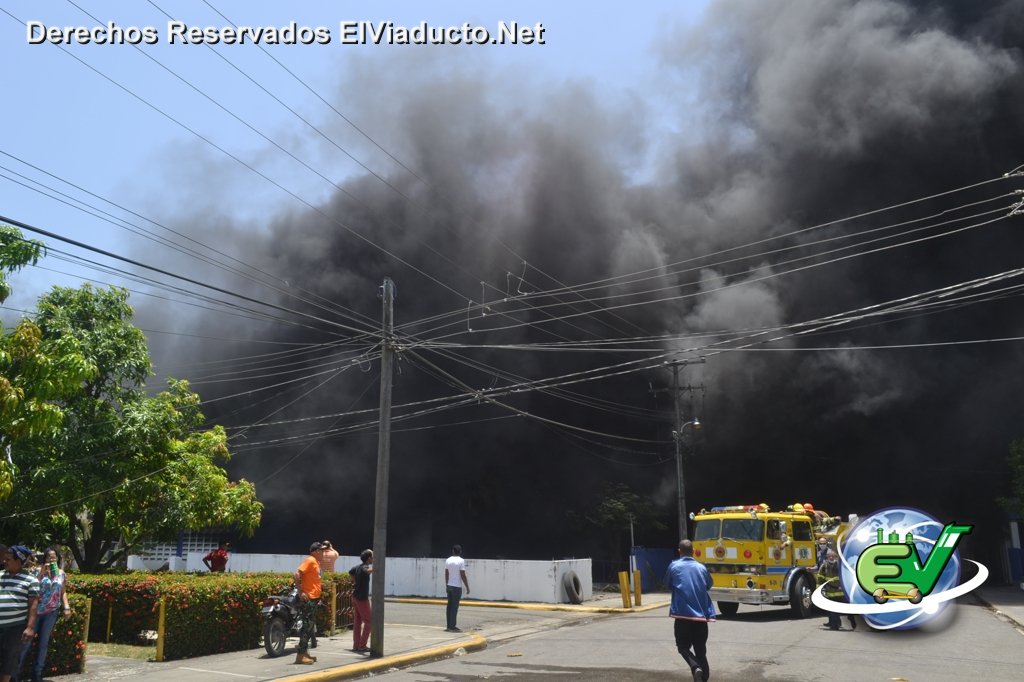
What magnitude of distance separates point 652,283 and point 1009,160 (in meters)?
15.6

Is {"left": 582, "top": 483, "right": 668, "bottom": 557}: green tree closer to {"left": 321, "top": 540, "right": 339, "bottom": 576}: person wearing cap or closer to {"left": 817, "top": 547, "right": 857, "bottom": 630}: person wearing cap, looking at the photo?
{"left": 817, "top": 547, "right": 857, "bottom": 630}: person wearing cap

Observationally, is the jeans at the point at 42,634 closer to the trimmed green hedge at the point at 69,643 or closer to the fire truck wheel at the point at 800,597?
the trimmed green hedge at the point at 69,643

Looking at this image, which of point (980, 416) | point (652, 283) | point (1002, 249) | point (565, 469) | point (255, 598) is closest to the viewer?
point (255, 598)

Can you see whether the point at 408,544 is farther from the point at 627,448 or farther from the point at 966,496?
the point at 966,496

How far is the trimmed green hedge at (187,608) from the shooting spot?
1138cm

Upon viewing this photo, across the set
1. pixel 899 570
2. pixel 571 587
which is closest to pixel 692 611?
pixel 899 570

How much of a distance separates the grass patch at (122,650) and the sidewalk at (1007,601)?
16319 mm

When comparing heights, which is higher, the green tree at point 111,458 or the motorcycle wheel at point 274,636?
the green tree at point 111,458

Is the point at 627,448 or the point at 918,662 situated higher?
the point at 627,448

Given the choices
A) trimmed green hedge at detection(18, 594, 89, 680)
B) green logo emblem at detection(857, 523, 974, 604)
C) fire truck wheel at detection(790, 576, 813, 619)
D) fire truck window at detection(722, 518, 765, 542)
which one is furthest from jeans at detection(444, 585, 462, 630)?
green logo emblem at detection(857, 523, 974, 604)

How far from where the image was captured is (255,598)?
41.0 feet

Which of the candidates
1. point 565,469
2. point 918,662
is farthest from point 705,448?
point 918,662

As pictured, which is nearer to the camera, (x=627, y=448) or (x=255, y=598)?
(x=255, y=598)

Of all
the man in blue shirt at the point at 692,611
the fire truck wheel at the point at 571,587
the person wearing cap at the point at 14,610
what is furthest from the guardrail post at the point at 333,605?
the fire truck wheel at the point at 571,587
